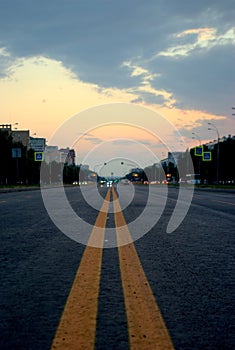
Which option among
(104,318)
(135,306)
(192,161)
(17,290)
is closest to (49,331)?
(104,318)

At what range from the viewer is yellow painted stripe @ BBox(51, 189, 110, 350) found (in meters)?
3.16

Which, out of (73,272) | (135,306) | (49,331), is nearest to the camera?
(49,331)

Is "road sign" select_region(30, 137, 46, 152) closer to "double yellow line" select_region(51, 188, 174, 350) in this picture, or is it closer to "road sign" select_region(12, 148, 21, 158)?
"road sign" select_region(12, 148, 21, 158)

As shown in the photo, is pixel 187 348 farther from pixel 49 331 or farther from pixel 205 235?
pixel 205 235

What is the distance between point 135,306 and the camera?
4020 mm

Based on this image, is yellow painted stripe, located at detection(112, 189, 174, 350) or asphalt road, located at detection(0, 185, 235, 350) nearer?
yellow painted stripe, located at detection(112, 189, 174, 350)

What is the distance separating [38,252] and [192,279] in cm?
291

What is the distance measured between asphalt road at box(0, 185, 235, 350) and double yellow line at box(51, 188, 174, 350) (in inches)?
2.4

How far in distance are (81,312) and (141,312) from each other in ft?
1.74

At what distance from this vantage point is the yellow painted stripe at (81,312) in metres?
3.16

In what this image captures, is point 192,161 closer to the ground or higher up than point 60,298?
higher up

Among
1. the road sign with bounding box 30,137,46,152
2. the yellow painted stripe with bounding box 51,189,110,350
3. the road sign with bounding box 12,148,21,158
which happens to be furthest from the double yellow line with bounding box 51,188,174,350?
the road sign with bounding box 30,137,46,152

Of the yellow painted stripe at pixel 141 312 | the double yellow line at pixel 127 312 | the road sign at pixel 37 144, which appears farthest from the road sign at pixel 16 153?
the yellow painted stripe at pixel 141 312

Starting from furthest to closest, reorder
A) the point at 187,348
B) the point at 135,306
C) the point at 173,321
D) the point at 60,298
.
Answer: the point at 60,298
the point at 135,306
the point at 173,321
the point at 187,348
